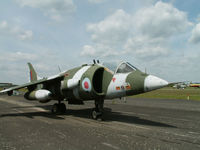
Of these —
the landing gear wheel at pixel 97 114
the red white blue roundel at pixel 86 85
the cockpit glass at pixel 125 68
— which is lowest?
the landing gear wheel at pixel 97 114

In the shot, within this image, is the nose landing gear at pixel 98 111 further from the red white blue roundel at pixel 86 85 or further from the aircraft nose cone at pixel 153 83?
the aircraft nose cone at pixel 153 83

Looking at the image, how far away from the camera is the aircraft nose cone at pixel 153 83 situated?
6.81 metres

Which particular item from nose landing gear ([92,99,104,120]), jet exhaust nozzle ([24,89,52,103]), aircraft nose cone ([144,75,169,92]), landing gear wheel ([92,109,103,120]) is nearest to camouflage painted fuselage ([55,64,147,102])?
aircraft nose cone ([144,75,169,92])

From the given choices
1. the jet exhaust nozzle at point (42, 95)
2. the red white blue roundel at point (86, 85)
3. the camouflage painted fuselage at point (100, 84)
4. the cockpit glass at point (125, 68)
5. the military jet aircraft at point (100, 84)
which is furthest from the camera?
the jet exhaust nozzle at point (42, 95)

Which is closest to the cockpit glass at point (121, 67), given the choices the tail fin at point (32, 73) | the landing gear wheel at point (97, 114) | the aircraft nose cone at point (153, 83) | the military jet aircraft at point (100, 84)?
the military jet aircraft at point (100, 84)

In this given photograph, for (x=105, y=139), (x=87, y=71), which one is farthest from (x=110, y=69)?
(x=105, y=139)

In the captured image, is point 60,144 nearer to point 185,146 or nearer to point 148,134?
point 148,134

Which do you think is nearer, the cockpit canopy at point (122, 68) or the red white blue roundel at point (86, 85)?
the cockpit canopy at point (122, 68)

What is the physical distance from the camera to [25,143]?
525cm

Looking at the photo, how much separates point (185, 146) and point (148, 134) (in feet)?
4.91

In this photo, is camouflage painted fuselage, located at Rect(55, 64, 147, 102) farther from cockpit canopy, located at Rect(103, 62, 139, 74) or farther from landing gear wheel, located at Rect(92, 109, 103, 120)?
landing gear wheel, located at Rect(92, 109, 103, 120)

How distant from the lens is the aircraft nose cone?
22.3 feet

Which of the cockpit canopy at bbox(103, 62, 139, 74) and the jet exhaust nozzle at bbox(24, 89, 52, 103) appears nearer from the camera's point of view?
the cockpit canopy at bbox(103, 62, 139, 74)

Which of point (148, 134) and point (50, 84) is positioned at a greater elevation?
point (50, 84)
